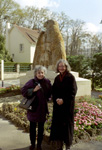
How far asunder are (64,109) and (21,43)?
→ 25.9 m

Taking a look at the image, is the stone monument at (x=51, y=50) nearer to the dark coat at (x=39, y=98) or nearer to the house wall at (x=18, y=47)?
the dark coat at (x=39, y=98)

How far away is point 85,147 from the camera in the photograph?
10.5 feet

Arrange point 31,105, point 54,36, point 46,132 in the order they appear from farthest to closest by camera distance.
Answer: point 54,36 → point 46,132 → point 31,105

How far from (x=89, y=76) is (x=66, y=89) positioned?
34.4 feet

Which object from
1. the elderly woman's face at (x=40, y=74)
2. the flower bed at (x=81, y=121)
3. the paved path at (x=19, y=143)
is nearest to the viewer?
the elderly woman's face at (x=40, y=74)

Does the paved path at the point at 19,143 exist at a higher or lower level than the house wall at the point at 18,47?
lower

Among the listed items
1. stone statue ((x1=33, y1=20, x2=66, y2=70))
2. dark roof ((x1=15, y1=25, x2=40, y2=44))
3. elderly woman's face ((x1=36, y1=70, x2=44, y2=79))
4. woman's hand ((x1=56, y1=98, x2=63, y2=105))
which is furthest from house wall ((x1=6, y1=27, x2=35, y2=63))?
woman's hand ((x1=56, y1=98, x2=63, y2=105))

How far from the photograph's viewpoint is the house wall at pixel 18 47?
26344 mm

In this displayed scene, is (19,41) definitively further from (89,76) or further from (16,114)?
(16,114)

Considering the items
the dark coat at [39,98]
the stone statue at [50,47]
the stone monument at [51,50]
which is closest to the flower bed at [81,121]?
the dark coat at [39,98]

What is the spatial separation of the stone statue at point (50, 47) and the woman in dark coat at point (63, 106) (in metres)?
4.95

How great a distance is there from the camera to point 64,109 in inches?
117

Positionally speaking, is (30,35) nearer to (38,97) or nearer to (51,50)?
(51,50)

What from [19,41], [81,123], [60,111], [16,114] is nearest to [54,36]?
[16,114]
